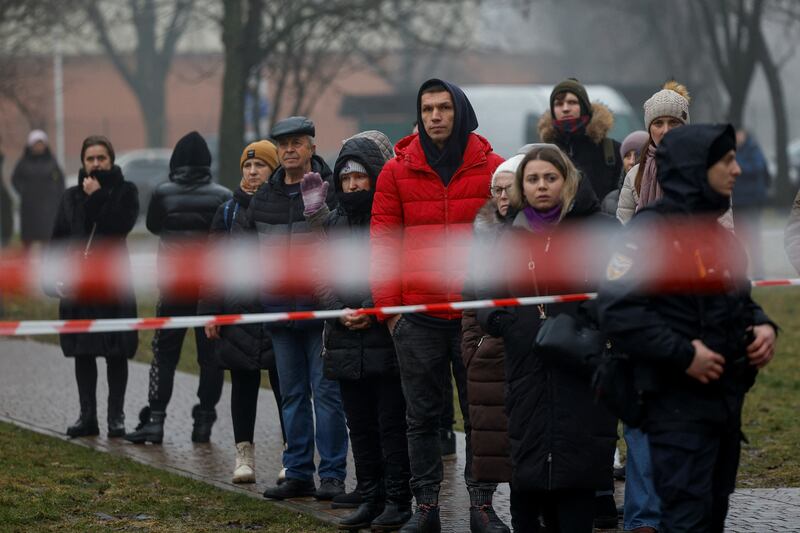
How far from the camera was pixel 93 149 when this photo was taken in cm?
1016

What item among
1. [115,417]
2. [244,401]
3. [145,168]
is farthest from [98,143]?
[145,168]

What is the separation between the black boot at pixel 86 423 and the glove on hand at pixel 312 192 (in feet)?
9.79

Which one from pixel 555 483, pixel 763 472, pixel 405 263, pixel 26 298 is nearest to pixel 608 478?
pixel 555 483

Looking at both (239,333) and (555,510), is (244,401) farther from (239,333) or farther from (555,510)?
(555,510)

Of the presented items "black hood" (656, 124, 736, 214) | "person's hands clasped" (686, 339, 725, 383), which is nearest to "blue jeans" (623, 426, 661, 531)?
"person's hands clasped" (686, 339, 725, 383)

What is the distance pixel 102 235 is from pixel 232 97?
12909 mm

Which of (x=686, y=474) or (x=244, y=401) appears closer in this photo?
(x=686, y=474)

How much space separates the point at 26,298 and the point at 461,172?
1277 centimetres

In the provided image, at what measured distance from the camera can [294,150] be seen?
318 inches

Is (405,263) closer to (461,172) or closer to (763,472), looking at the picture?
(461,172)

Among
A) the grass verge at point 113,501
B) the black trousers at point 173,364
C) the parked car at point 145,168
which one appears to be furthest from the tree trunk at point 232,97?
the parked car at point 145,168

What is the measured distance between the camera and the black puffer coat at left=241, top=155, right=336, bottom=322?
8.00 m

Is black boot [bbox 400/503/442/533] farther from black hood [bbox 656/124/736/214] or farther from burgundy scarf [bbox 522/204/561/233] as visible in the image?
black hood [bbox 656/124/736/214]

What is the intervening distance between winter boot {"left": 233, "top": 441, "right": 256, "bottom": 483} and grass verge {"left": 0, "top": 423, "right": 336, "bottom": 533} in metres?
0.20
